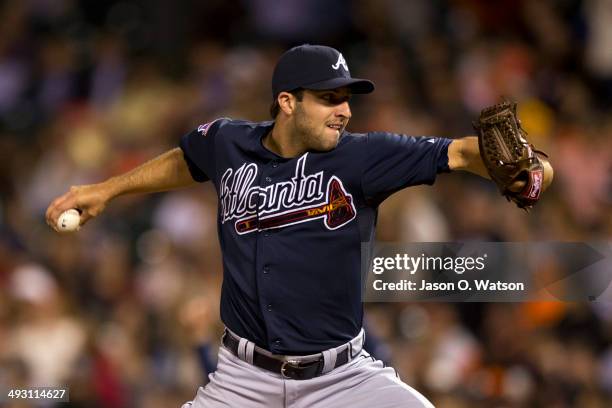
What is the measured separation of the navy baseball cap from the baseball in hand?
2.77 ft

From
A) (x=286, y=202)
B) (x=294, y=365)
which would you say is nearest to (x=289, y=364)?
(x=294, y=365)

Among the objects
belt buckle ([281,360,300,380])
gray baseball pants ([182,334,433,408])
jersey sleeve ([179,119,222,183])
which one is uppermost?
jersey sleeve ([179,119,222,183])

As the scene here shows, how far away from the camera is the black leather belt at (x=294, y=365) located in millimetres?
3453

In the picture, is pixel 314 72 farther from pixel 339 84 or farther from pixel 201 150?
pixel 201 150

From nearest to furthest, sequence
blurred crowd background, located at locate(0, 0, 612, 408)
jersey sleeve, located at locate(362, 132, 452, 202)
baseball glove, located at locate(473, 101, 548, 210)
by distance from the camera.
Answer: baseball glove, located at locate(473, 101, 548, 210), jersey sleeve, located at locate(362, 132, 452, 202), blurred crowd background, located at locate(0, 0, 612, 408)

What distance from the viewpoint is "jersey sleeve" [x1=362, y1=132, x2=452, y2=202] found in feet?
11.1

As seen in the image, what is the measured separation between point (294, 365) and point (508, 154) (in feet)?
3.10

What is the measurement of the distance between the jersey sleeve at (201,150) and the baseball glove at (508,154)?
3.23 feet

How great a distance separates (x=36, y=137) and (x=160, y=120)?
0.90 metres

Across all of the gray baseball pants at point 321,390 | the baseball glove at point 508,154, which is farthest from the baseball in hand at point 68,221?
the baseball glove at point 508,154

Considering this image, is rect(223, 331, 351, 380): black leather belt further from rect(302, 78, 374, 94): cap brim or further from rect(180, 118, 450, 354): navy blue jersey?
rect(302, 78, 374, 94): cap brim

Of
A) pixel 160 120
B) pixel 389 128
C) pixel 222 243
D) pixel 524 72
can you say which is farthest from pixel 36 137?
pixel 222 243

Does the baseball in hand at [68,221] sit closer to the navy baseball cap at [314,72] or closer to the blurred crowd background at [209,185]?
the navy baseball cap at [314,72]

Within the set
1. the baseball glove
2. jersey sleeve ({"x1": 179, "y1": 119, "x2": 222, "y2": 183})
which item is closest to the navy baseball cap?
jersey sleeve ({"x1": 179, "y1": 119, "x2": 222, "y2": 183})
